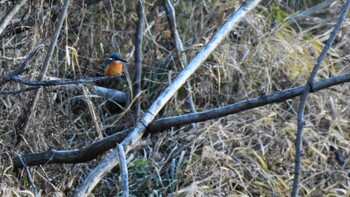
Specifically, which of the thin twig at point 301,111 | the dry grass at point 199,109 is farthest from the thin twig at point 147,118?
the thin twig at point 301,111

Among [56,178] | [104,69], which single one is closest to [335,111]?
[104,69]

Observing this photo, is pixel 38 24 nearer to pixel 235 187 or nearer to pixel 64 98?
pixel 64 98

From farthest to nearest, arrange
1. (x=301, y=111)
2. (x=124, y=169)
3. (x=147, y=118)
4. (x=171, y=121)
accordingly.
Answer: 1. (x=147, y=118)
2. (x=171, y=121)
3. (x=124, y=169)
4. (x=301, y=111)

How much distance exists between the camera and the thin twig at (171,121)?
2457 mm

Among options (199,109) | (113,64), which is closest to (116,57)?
(113,64)

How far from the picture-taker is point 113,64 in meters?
4.25

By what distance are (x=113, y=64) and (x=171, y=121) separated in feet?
5.45

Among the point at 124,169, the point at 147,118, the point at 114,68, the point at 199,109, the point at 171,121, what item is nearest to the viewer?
the point at 124,169

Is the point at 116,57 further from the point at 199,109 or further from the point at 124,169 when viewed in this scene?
the point at 124,169

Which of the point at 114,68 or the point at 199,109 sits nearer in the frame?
the point at 114,68

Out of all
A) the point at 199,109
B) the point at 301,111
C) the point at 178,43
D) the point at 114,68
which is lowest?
the point at 199,109

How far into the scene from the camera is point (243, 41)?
468 centimetres

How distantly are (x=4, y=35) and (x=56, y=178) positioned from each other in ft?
2.46

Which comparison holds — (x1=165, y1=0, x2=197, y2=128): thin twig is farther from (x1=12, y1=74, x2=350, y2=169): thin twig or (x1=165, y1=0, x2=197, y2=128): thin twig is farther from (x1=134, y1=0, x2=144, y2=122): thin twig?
(x1=12, y1=74, x2=350, y2=169): thin twig
